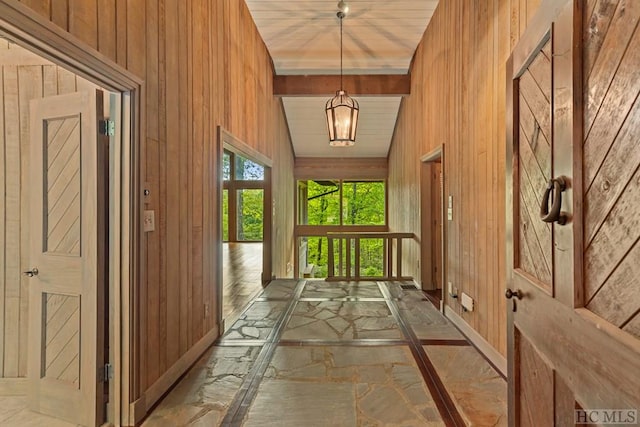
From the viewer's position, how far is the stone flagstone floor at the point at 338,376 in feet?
6.23

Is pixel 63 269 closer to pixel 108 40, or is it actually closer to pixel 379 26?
pixel 108 40

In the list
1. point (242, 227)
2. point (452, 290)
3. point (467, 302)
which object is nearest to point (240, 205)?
point (242, 227)

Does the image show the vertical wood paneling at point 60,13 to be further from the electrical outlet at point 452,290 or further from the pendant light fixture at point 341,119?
the electrical outlet at point 452,290

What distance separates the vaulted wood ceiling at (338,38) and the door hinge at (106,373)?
4148 millimetres

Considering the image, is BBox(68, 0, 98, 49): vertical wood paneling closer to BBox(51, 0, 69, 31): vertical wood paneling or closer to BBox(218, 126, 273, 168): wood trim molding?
BBox(51, 0, 69, 31): vertical wood paneling

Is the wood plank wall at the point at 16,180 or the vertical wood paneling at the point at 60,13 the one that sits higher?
the vertical wood paneling at the point at 60,13

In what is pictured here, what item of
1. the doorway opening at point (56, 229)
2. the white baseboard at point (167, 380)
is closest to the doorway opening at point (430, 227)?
the white baseboard at point (167, 380)

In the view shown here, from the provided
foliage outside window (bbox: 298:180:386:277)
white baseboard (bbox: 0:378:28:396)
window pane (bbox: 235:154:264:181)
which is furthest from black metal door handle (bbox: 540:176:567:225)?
window pane (bbox: 235:154:264:181)

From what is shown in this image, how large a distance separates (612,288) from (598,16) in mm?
712

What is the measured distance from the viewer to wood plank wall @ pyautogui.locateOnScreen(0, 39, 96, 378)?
1.97m

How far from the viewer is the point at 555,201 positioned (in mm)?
956

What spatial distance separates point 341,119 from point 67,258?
2.85 metres

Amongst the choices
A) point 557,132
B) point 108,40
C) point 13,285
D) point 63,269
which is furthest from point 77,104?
point 557,132

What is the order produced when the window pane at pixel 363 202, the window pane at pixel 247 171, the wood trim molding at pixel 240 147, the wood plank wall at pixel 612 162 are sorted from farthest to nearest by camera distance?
the window pane at pixel 247 171 → the window pane at pixel 363 202 → the wood trim molding at pixel 240 147 → the wood plank wall at pixel 612 162
